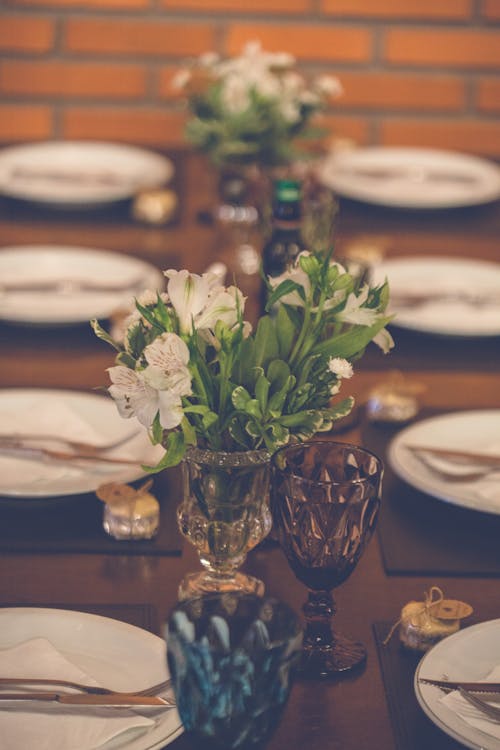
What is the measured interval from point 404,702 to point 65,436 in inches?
22.3

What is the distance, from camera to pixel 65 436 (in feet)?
4.42

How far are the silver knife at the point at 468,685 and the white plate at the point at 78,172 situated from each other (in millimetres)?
1439

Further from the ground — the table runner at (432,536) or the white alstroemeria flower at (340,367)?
the white alstroemeria flower at (340,367)

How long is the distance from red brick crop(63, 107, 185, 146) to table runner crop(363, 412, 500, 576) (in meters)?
2.09

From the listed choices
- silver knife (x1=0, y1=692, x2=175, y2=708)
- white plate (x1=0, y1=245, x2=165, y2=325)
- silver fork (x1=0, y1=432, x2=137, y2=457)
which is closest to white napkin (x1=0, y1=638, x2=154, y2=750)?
silver knife (x1=0, y1=692, x2=175, y2=708)

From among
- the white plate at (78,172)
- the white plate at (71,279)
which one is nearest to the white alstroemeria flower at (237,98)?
the white plate at (78,172)

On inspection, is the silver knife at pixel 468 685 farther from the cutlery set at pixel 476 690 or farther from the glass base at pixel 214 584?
the glass base at pixel 214 584

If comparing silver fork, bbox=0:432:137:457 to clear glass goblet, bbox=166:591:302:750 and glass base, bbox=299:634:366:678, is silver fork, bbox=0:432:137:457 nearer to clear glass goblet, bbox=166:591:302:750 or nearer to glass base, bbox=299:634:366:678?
glass base, bbox=299:634:366:678

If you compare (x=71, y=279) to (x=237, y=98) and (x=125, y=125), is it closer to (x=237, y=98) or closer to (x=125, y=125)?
(x=237, y=98)

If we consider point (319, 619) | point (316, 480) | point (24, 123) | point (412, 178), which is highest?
point (316, 480)

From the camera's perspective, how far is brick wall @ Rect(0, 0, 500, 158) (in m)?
3.06

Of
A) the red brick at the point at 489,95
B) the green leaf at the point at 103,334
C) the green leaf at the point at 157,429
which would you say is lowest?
the red brick at the point at 489,95

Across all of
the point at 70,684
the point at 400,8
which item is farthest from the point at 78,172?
the point at 70,684

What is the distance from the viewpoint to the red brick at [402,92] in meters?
3.17
